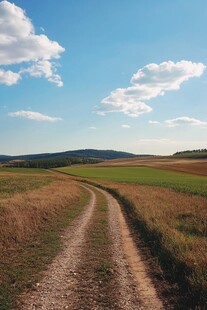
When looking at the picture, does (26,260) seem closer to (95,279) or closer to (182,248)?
(95,279)

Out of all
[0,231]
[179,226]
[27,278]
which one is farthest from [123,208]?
[27,278]

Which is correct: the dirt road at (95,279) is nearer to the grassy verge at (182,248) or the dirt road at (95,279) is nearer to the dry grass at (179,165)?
the grassy verge at (182,248)

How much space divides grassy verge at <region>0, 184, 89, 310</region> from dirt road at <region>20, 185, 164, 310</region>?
0.32 m

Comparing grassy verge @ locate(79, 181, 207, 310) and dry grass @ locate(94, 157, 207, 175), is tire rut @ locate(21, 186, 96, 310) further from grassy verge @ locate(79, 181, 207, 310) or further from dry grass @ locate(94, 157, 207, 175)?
dry grass @ locate(94, 157, 207, 175)

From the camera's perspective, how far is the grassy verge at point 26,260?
28.7ft

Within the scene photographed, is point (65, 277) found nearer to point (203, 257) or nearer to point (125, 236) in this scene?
point (203, 257)

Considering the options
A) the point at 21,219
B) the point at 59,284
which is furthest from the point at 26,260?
the point at 21,219

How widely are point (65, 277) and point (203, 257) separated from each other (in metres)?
4.06

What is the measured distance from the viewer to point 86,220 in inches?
806

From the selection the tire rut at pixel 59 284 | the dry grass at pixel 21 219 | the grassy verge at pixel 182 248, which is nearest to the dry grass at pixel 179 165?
the grassy verge at pixel 182 248

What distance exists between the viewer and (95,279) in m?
9.62

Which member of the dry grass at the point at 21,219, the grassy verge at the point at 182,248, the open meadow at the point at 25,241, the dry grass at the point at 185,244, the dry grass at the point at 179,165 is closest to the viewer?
the grassy verge at the point at 182,248

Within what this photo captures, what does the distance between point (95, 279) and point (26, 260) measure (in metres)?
3.11

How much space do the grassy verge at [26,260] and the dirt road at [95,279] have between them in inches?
12.4
